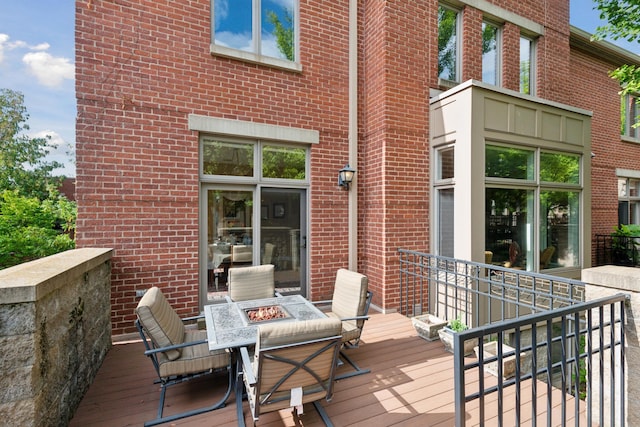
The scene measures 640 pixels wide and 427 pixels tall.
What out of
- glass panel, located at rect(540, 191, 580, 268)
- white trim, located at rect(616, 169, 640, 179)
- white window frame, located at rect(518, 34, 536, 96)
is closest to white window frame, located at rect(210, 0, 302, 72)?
glass panel, located at rect(540, 191, 580, 268)

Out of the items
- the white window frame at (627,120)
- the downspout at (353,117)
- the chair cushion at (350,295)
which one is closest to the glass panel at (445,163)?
the downspout at (353,117)

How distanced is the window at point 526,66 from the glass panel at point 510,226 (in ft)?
9.33

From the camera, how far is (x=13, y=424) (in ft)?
5.82

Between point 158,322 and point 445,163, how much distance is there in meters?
4.81

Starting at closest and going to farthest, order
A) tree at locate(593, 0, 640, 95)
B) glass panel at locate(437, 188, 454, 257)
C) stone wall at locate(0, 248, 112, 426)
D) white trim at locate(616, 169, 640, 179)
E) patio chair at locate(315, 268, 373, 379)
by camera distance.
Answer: stone wall at locate(0, 248, 112, 426) < patio chair at locate(315, 268, 373, 379) < glass panel at locate(437, 188, 454, 257) < tree at locate(593, 0, 640, 95) < white trim at locate(616, 169, 640, 179)

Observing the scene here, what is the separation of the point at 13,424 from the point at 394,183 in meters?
4.78

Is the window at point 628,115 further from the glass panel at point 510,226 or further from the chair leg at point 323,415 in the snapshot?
the chair leg at point 323,415

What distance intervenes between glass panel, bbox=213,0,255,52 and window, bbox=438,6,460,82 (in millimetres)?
3582

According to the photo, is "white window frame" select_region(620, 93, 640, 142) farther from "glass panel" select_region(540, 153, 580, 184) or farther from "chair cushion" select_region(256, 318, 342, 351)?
"chair cushion" select_region(256, 318, 342, 351)

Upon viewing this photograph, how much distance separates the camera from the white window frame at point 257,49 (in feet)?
14.7

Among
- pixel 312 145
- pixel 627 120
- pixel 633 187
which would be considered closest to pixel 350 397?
pixel 312 145

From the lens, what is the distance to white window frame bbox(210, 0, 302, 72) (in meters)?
4.47

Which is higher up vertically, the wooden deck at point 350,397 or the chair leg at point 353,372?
the chair leg at point 353,372

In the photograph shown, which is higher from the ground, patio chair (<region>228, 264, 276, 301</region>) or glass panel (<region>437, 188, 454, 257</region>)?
glass panel (<region>437, 188, 454, 257</region>)
